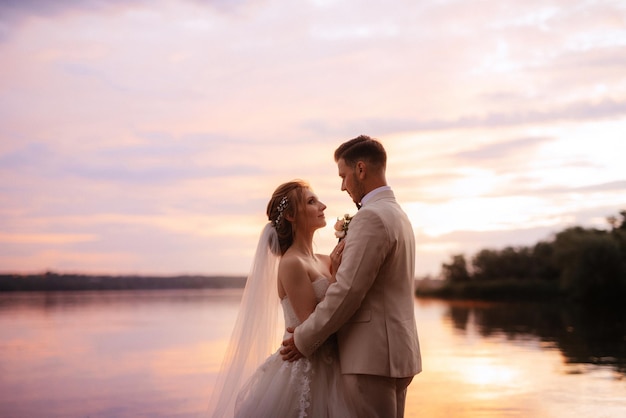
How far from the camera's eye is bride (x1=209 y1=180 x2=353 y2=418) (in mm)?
4121

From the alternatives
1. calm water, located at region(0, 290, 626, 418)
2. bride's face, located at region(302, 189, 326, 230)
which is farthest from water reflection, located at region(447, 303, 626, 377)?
bride's face, located at region(302, 189, 326, 230)

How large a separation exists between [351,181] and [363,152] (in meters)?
0.16

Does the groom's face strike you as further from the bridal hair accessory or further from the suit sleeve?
the bridal hair accessory

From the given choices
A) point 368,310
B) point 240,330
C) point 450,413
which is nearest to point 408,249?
point 368,310

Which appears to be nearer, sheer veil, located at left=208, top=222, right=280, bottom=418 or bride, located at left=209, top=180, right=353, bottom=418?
bride, located at left=209, top=180, right=353, bottom=418

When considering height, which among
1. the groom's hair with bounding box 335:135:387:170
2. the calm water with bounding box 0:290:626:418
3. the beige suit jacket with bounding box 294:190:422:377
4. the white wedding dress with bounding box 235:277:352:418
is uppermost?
the groom's hair with bounding box 335:135:387:170

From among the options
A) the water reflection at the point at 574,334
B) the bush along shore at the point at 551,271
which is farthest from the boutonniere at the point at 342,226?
the bush along shore at the point at 551,271

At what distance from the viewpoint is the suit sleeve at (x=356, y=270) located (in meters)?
3.69

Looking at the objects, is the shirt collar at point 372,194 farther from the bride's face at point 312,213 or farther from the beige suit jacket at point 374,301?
the bride's face at point 312,213

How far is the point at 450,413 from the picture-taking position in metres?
8.22

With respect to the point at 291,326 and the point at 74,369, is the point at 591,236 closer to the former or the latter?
the point at 74,369

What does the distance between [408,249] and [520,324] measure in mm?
20187

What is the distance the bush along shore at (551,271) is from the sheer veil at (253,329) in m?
35.4

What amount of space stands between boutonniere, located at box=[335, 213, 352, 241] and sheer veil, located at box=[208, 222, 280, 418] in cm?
39
